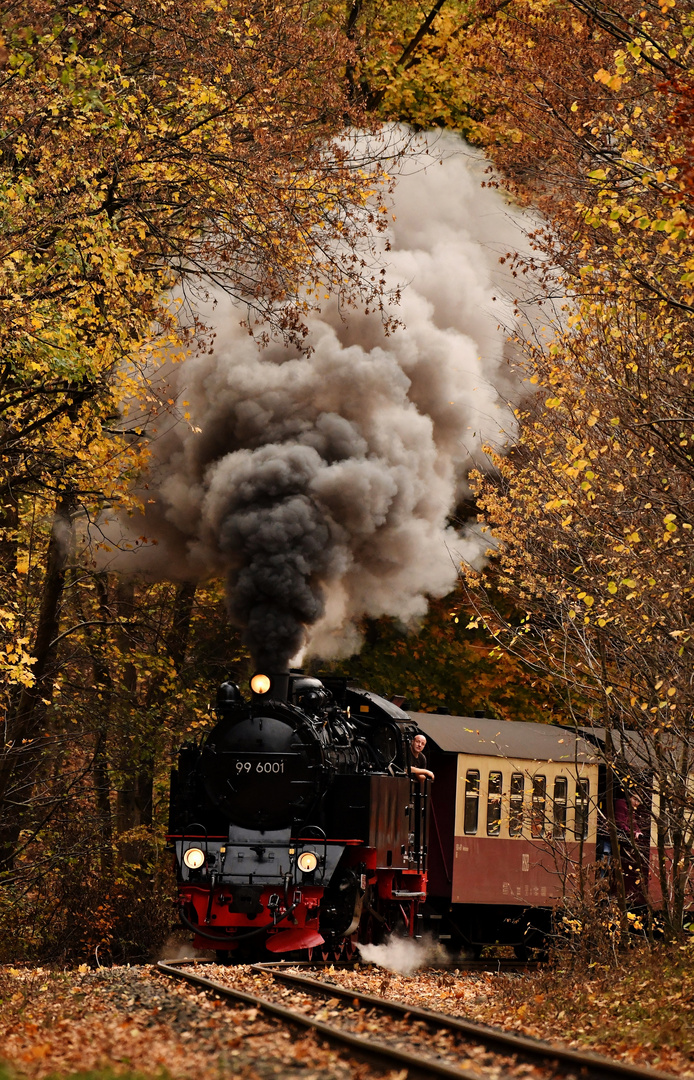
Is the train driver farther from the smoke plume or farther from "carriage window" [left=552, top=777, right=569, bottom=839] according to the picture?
"carriage window" [left=552, top=777, right=569, bottom=839]

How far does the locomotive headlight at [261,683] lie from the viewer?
1121 cm

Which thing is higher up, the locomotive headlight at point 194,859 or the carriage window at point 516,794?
the carriage window at point 516,794

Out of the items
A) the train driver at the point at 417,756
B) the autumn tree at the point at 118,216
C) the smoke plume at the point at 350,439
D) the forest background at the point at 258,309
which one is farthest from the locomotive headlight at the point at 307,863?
the autumn tree at the point at 118,216

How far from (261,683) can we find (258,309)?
4.00 m

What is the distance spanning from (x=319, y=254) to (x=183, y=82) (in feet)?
13.9

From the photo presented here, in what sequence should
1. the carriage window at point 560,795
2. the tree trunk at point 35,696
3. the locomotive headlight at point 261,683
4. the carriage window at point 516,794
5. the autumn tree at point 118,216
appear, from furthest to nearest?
the carriage window at point 560,795 → the carriage window at point 516,794 → the tree trunk at point 35,696 → the locomotive headlight at point 261,683 → the autumn tree at point 118,216

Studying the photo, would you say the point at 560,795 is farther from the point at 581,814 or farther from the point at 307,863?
the point at 307,863

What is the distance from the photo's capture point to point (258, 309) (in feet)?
41.1

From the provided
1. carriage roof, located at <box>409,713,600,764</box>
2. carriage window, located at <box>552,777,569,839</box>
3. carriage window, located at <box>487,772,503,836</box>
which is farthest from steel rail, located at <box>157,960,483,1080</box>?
carriage window, located at <box>552,777,569,839</box>

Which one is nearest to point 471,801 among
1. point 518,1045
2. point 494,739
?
point 494,739

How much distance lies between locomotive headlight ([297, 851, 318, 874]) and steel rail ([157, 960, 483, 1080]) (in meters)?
2.28

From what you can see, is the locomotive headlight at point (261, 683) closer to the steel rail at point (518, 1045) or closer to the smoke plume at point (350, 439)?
the smoke plume at point (350, 439)

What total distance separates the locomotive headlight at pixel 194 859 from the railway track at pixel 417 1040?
2.26 meters

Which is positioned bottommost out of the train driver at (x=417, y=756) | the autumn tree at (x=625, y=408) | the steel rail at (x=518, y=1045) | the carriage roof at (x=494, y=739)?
the steel rail at (x=518, y=1045)
